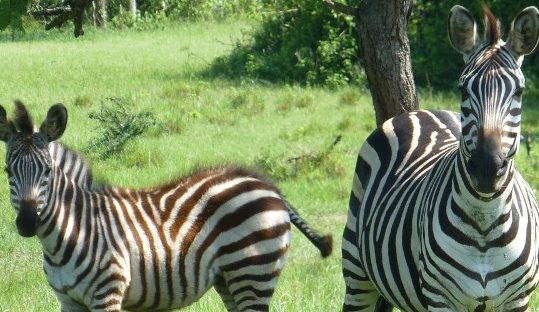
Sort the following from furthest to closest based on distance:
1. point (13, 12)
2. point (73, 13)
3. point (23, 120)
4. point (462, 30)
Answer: point (73, 13), point (13, 12), point (23, 120), point (462, 30)

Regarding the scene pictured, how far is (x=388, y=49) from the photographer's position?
24.4 feet

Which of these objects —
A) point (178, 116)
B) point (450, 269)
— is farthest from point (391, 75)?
point (178, 116)

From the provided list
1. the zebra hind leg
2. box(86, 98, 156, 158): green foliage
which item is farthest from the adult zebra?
box(86, 98, 156, 158): green foliage

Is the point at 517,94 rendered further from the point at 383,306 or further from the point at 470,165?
the point at 383,306

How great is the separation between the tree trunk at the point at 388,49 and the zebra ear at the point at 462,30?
2998mm

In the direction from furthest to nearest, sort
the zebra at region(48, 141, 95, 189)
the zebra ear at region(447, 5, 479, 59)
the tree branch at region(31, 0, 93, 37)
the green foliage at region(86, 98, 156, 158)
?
the green foliage at region(86, 98, 156, 158) < the tree branch at region(31, 0, 93, 37) < the zebra at region(48, 141, 95, 189) < the zebra ear at region(447, 5, 479, 59)

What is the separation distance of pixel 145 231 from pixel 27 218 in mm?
789

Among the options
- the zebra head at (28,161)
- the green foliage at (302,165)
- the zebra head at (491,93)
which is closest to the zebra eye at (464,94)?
the zebra head at (491,93)

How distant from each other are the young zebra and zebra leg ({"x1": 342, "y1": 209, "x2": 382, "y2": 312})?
42 centimetres

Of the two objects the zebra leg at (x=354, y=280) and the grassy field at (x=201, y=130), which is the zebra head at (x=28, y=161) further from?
the zebra leg at (x=354, y=280)

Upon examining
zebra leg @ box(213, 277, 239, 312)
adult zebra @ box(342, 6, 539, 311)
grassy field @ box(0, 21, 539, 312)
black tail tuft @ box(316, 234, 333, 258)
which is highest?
adult zebra @ box(342, 6, 539, 311)

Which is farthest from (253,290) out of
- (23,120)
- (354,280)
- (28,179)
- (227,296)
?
(23,120)

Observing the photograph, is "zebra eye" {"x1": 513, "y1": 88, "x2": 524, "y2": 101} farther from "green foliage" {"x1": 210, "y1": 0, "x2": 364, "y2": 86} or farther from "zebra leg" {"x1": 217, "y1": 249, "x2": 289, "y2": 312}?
"green foliage" {"x1": 210, "y1": 0, "x2": 364, "y2": 86}

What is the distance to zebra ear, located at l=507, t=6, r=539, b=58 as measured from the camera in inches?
166
